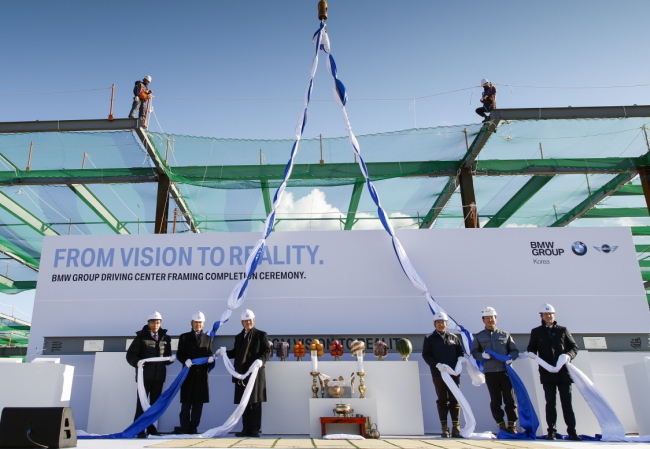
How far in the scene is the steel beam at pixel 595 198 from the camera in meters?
9.17

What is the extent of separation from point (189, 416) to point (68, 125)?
5.31 metres

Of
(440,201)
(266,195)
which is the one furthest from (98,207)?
(440,201)

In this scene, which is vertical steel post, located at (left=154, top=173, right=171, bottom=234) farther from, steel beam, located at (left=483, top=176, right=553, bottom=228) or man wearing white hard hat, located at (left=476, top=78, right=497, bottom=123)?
steel beam, located at (left=483, top=176, right=553, bottom=228)

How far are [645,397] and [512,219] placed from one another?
6.74 metres

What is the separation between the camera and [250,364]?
211 inches

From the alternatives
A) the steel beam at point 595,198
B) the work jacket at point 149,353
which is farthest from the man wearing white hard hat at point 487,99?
the work jacket at point 149,353

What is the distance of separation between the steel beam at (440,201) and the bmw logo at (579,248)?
282cm

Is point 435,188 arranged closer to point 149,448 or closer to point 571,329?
point 571,329

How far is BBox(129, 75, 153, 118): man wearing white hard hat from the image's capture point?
7.87 meters

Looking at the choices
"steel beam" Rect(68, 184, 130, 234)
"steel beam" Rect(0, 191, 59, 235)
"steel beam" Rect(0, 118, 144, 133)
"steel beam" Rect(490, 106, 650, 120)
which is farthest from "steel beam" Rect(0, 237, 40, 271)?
"steel beam" Rect(490, 106, 650, 120)

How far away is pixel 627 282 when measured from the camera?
255 inches

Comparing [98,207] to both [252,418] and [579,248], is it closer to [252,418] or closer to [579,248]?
[252,418]

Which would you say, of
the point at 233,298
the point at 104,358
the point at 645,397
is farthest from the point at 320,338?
the point at 645,397

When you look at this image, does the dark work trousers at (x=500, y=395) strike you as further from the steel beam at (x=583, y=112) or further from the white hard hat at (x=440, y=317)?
the steel beam at (x=583, y=112)
